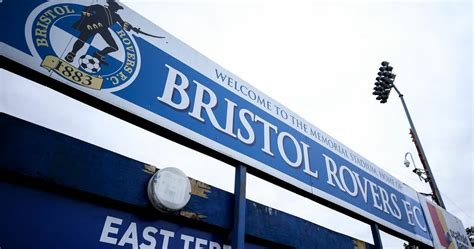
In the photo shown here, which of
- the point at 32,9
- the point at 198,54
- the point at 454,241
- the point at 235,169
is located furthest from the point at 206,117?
the point at 454,241

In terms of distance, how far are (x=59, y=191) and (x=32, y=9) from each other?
4.56 ft

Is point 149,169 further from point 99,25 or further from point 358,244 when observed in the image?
point 358,244

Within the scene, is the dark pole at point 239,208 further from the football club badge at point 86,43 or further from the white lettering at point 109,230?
the football club badge at point 86,43

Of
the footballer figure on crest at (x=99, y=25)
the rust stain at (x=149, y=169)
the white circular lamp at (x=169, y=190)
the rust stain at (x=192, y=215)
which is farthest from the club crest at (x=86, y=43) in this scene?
the rust stain at (x=192, y=215)

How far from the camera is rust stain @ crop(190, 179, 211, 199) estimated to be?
2505 mm

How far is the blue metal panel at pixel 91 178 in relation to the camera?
1.78m

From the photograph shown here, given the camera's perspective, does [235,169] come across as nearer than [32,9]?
No

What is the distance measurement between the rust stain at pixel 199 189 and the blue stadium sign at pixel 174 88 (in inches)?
14.7

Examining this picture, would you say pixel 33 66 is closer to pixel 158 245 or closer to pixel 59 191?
pixel 59 191

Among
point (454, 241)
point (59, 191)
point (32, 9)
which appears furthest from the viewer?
point (454, 241)

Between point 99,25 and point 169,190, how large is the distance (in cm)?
160

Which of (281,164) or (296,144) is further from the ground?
(296,144)

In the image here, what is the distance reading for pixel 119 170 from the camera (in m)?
2.19

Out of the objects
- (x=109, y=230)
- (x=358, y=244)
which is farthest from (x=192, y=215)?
(x=358, y=244)
